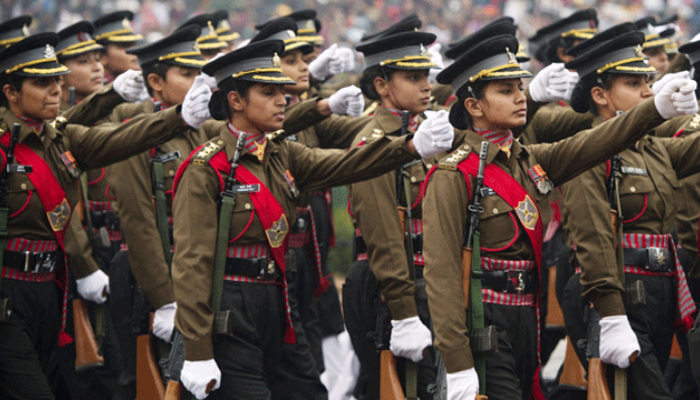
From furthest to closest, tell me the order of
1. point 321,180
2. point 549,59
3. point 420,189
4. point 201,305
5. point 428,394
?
point 549,59, point 420,189, point 428,394, point 321,180, point 201,305

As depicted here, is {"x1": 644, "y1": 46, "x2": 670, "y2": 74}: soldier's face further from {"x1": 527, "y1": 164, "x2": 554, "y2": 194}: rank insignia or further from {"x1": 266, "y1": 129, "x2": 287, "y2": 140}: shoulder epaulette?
{"x1": 266, "y1": 129, "x2": 287, "y2": 140}: shoulder epaulette

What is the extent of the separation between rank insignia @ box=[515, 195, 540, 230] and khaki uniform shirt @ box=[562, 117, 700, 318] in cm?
69

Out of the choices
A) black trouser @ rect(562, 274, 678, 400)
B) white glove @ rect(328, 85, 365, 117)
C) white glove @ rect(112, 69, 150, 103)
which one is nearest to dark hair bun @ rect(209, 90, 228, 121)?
white glove @ rect(328, 85, 365, 117)

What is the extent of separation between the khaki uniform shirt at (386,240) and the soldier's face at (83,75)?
2.95 m

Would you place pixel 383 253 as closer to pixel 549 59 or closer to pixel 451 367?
pixel 451 367

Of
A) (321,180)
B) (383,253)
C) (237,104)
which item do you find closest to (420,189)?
(383,253)

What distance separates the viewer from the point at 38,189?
5.66 m

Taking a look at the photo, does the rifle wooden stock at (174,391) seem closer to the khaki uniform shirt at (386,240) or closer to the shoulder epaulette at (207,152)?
the shoulder epaulette at (207,152)

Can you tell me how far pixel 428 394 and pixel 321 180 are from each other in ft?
4.52

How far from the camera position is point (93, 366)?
638 centimetres

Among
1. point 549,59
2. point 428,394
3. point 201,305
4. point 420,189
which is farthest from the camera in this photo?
point 549,59

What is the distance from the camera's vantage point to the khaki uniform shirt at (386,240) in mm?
5855

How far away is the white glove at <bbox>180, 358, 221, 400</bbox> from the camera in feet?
16.0

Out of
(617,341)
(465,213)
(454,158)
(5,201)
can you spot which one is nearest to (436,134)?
(454,158)
